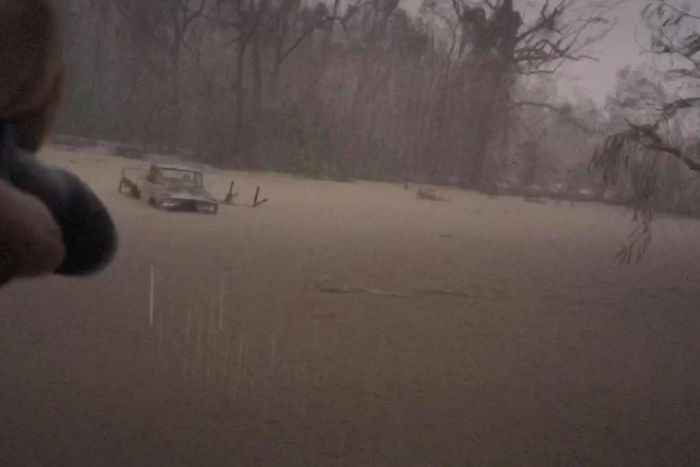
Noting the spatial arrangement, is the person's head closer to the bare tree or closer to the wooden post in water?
the wooden post in water

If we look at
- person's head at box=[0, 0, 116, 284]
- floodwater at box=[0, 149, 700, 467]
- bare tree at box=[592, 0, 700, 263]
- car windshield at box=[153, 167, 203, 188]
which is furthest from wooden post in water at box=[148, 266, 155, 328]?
bare tree at box=[592, 0, 700, 263]

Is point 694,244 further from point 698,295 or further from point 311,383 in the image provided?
point 311,383

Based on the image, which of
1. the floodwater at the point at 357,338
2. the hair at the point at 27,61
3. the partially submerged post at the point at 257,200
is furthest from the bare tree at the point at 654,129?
the hair at the point at 27,61

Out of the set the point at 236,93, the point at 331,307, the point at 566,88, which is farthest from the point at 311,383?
the point at 566,88

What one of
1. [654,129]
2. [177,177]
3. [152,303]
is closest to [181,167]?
[177,177]

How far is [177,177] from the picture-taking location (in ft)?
2.66

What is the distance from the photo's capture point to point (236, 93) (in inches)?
32.5

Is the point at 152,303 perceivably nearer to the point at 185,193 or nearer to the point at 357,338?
the point at 185,193

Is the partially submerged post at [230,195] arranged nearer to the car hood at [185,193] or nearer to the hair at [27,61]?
the car hood at [185,193]

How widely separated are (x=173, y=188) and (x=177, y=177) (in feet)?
0.06

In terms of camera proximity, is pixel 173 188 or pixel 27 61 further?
pixel 173 188

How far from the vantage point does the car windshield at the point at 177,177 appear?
80cm

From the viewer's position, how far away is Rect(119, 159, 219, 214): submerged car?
78cm

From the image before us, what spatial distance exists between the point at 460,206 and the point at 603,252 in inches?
8.3
